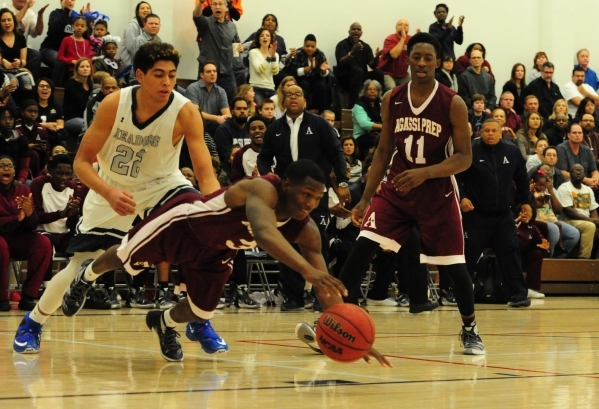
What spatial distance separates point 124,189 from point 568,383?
2913 mm

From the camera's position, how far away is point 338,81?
59.0 feet

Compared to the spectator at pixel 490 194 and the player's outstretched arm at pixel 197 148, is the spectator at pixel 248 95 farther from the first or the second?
the player's outstretched arm at pixel 197 148

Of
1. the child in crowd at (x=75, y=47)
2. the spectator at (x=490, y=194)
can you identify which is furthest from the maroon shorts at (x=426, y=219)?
the child in crowd at (x=75, y=47)

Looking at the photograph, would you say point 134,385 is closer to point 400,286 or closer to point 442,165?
point 442,165

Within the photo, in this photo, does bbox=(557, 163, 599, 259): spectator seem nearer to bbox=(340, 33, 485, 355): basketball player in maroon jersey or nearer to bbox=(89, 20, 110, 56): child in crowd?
bbox=(89, 20, 110, 56): child in crowd

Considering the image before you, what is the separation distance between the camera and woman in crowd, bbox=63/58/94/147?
13.7 m

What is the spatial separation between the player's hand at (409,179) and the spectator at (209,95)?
8.05 m

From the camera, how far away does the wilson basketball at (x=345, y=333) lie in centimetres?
478

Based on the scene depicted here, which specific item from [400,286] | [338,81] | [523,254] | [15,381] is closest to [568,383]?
[15,381]

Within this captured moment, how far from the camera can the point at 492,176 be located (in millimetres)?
11367

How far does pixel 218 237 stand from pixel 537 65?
53.4ft

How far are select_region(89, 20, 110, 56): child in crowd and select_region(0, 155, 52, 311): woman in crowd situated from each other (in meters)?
4.74

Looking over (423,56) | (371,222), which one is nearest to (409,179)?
(371,222)

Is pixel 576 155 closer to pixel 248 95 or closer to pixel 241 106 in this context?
pixel 248 95
